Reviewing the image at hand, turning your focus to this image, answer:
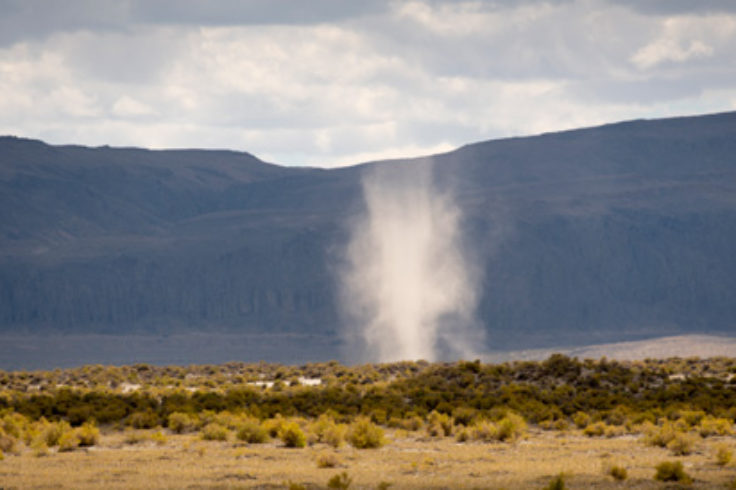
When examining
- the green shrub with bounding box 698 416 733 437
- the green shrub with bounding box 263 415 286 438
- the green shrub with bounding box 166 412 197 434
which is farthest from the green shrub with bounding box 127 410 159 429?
the green shrub with bounding box 698 416 733 437

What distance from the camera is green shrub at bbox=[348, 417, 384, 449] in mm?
29547

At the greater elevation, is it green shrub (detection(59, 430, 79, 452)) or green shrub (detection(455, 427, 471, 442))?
green shrub (detection(59, 430, 79, 452))

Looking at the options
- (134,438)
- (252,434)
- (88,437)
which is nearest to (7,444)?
(88,437)

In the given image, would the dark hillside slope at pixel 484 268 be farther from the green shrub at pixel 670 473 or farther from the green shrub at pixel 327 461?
the green shrub at pixel 670 473

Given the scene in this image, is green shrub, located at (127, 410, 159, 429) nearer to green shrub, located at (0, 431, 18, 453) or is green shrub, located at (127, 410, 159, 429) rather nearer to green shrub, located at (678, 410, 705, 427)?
green shrub, located at (0, 431, 18, 453)

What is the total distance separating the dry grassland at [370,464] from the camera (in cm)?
2297

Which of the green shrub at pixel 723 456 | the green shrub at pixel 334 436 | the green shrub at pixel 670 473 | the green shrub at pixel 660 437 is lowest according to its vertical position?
the green shrub at pixel 660 437

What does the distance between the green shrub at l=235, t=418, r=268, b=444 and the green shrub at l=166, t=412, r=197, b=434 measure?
3.27 m

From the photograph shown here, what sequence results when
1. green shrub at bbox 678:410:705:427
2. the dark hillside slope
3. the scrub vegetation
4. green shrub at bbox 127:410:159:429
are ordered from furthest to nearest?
the dark hillside slope → green shrub at bbox 127:410:159:429 → green shrub at bbox 678:410:705:427 → the scrub vegetation

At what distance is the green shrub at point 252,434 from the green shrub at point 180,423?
3.27m

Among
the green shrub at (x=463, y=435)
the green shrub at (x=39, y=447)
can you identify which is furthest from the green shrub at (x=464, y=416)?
the green shrub at (x=39, y=447)

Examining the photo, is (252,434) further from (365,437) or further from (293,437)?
(365,437)

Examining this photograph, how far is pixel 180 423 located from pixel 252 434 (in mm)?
4206

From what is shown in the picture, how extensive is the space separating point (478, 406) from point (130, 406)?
11.1 metres
